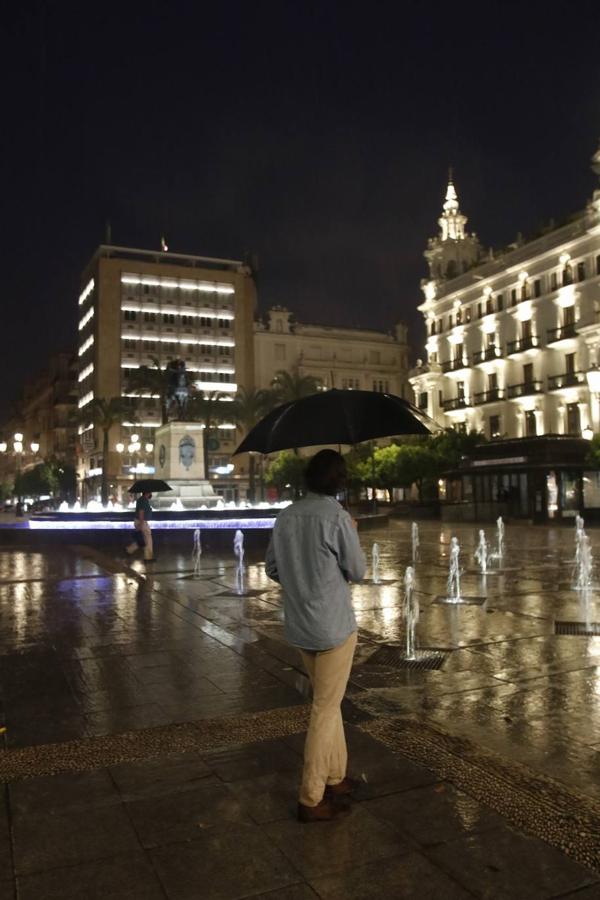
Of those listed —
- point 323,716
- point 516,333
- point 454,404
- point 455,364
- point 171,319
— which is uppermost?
point 171,319

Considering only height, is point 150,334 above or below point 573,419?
above

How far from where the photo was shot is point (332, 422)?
672cm

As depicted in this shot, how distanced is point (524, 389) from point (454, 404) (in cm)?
866

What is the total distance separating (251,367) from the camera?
297 ft

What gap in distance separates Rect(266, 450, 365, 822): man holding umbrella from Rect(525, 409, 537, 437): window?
166 ft

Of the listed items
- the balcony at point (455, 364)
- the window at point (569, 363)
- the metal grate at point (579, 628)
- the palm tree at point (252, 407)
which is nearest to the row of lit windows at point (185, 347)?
the palm tree at point (252, 407)

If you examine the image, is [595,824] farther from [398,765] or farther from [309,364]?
[309,364]

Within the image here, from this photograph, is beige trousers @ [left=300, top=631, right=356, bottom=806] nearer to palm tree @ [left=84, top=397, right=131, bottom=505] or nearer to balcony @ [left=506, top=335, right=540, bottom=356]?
balcony @ [left=506, top=335, right=540, bottom=356]

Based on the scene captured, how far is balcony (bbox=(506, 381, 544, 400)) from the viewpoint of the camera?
5081 centimetres

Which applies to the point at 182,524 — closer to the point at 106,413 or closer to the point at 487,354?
the point at 487,354

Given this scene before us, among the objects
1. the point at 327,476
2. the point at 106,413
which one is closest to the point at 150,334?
the point at 106,413

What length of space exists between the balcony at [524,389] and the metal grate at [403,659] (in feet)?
151

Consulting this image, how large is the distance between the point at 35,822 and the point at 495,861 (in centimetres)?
227

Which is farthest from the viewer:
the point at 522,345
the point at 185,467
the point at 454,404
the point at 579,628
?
the point at 454,404
